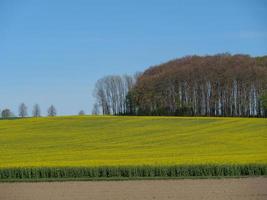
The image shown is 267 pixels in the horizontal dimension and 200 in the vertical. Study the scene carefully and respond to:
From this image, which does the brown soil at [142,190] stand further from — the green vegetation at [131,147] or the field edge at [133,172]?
the green vegetation at [131,147]

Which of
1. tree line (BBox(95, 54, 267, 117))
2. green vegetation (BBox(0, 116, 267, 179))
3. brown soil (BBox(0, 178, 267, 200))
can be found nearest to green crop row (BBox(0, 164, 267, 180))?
green vegetation (BBox(0, 116, 267, 179))

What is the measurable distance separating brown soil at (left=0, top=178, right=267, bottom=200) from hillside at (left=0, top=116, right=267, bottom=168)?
414 cm

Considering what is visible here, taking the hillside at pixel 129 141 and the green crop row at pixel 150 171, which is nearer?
the green crop row at pixel 150 171

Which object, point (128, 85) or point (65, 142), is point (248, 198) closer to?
point (65, 142)

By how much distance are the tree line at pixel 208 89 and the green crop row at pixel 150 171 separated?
45.5 m

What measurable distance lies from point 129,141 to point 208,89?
35.3 meters

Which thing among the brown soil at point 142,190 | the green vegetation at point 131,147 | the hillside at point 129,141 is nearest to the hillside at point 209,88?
the green vegetation at point 131,147

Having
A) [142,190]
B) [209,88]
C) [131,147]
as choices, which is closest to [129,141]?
[131,147]

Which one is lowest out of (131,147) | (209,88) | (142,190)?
(142,190)

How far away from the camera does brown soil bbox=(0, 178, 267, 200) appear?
19.1 metres

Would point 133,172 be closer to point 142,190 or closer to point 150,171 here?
point 150,171

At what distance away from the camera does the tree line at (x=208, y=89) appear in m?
74.9

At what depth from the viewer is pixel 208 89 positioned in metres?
77.2

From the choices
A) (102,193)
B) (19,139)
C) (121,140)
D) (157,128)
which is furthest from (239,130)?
(102,193)
